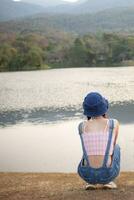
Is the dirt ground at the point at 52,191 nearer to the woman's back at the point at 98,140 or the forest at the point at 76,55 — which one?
the woman's back at the point at 98,140

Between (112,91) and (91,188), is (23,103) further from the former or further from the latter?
(91,188)

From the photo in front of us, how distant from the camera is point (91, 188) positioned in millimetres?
6137

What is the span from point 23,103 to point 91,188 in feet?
99.2

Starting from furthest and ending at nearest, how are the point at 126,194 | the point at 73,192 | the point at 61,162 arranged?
the point at 61,162 → the point at 73,192 → the point at 126,194

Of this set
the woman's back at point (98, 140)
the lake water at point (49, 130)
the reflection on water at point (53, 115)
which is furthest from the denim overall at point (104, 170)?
the reflection on water at point (53, 115)

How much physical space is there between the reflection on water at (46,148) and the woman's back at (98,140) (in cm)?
707

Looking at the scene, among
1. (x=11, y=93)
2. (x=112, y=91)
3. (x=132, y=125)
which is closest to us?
(x=132, y=125)

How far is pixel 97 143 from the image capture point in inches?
232

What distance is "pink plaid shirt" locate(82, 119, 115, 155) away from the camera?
5.87 m

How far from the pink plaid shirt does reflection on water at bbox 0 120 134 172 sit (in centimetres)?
709

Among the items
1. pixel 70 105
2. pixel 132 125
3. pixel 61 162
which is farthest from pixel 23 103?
pixel 61 162

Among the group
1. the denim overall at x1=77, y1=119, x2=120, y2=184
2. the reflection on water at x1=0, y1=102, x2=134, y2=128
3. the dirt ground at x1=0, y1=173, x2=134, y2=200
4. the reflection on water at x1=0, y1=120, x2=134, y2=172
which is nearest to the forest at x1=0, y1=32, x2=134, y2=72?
the reflection on water at x1=0, y1=102, x2=134, y2=128

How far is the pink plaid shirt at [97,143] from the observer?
5.87 meters

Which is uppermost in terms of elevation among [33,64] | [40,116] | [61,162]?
[61,162]
